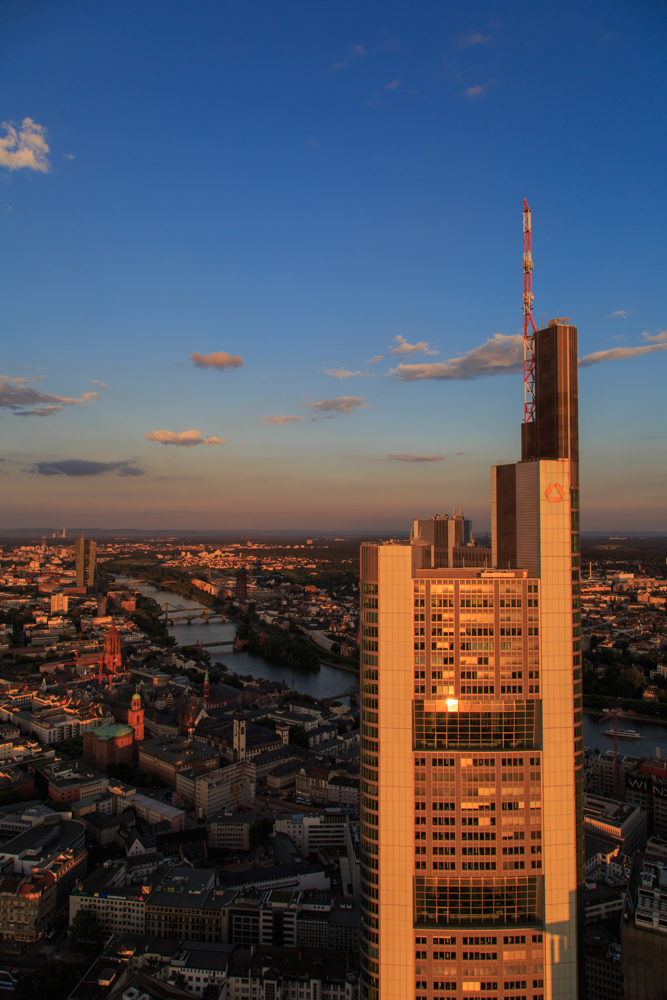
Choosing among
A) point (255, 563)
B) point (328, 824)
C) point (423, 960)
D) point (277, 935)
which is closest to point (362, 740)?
point (423, 960)

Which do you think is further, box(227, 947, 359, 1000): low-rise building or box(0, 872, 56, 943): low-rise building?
box(0, 872, 56, 943): low-rise building

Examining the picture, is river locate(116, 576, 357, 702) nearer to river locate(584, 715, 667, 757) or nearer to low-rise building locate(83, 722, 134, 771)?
low-rise building locate(83, 722, 134, 771)

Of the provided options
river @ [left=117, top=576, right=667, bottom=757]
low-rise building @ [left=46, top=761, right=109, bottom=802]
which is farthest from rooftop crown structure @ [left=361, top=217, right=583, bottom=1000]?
river @ [left=117, top=576, right=667, bottom=757]

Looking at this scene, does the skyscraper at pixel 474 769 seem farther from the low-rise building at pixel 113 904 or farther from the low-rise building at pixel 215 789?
the low-rise building at pixel 215 789

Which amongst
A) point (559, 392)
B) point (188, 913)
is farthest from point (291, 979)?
point (559, 392)

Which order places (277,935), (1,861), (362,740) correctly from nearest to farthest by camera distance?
(362,740), (277,935), (1,861)

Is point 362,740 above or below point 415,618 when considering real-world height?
below

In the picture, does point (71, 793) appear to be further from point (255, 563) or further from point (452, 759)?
point (255, 563)
